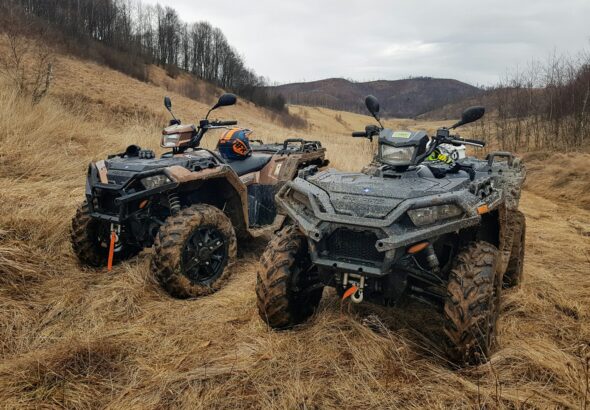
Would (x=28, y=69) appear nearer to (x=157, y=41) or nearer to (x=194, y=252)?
(x=194, y=252)

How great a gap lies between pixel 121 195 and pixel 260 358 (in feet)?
6.36

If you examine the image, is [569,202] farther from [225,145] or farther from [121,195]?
[121,195]

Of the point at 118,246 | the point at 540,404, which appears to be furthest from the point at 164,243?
the point at 540,404

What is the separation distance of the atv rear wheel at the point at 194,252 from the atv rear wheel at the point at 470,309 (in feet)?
7.00

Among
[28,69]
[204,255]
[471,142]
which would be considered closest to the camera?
[471,142]

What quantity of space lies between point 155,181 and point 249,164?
4.79 feet

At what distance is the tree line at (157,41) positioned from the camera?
31281 mm

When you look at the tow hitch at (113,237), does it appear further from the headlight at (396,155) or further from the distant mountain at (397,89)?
the distant mountain at (397,89)

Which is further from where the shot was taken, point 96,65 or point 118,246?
point 96,65

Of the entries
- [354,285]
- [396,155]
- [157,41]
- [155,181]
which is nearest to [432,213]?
[354,285]

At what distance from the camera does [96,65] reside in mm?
25344

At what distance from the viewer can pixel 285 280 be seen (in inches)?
120

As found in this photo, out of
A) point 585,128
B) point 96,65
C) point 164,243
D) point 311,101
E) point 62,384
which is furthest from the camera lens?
point 311,101

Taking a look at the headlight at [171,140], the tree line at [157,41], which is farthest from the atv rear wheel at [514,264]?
the tree line at [157,41]
